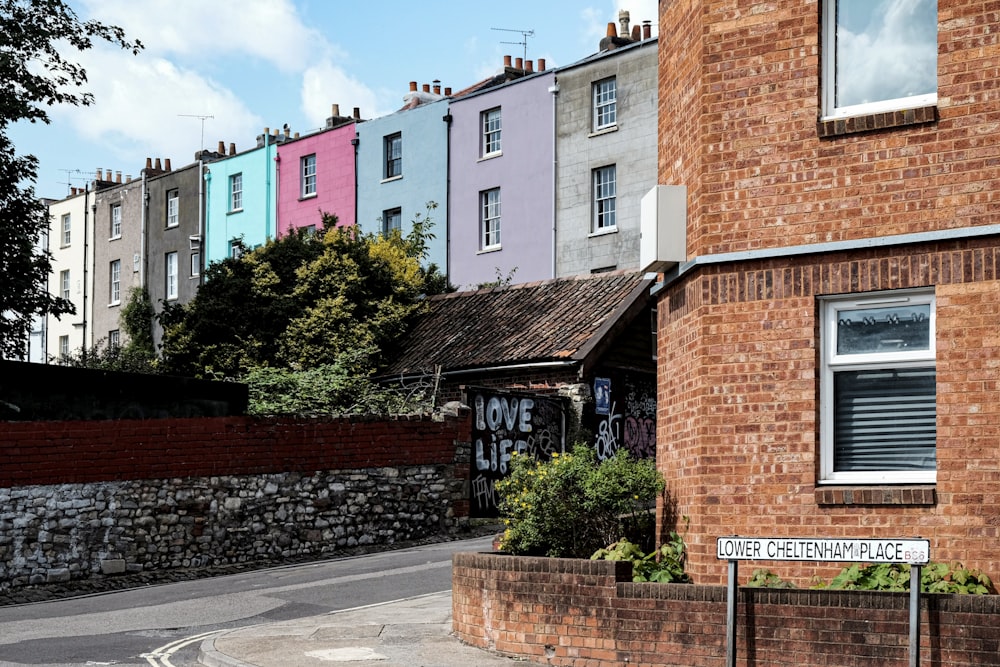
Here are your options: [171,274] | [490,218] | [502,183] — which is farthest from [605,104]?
[171,274]

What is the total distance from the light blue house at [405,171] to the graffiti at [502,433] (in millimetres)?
15975

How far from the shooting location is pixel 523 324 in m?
29.2

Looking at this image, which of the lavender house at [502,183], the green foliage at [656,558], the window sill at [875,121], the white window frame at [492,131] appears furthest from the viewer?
the white window frame at [492,131]

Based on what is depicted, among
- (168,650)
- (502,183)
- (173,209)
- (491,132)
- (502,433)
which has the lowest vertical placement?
(168,650)

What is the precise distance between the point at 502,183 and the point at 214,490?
21.1 meters

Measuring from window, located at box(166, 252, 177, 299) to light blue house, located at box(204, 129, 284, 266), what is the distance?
7.67 feet

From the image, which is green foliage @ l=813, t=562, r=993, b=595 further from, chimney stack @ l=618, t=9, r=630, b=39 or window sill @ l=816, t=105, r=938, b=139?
chimney stack @ l=618, t=9, r=630, b=39

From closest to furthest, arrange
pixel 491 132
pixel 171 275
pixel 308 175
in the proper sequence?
pixel 491 132 < pixel 308 175 < pixel 171 275

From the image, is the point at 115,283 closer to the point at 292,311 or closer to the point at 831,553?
the point at 292,311

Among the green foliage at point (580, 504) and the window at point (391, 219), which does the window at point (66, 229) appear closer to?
the window at point (391, 219)

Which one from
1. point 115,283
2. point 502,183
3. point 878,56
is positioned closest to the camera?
point 878,56

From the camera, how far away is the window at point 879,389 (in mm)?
10555

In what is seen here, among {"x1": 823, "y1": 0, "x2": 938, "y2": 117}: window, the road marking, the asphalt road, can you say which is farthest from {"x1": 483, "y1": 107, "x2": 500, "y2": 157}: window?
{"x1": 823, "y1": 0, "x2": 938, "y2": 117}: window

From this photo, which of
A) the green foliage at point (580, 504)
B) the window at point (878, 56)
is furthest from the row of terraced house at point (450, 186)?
the window at point (878, 56)
